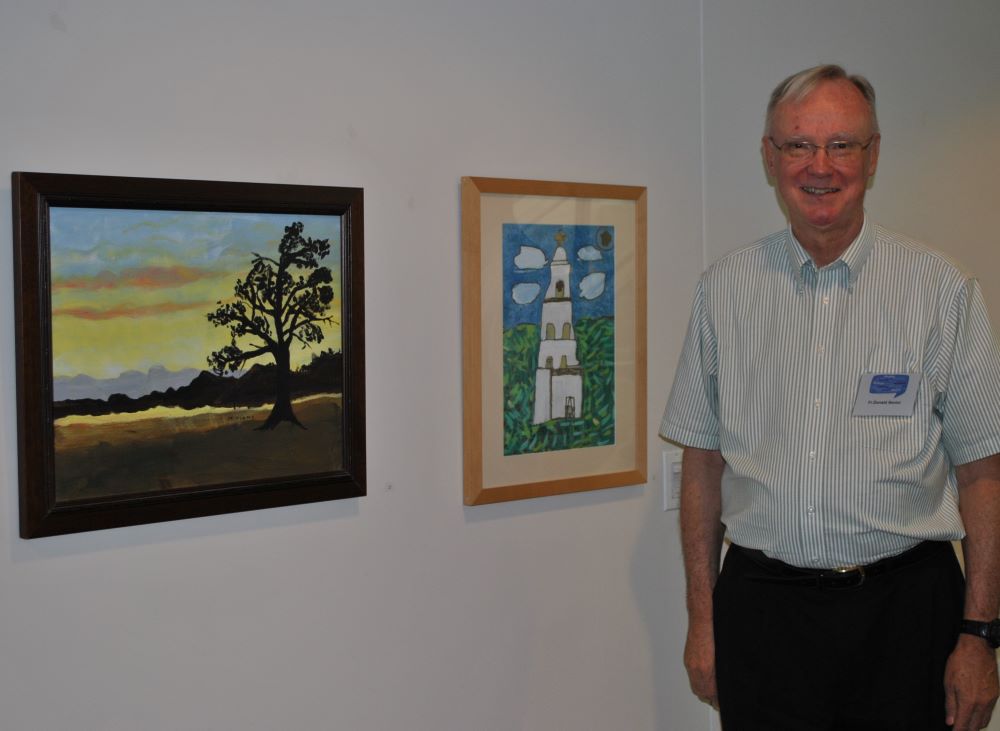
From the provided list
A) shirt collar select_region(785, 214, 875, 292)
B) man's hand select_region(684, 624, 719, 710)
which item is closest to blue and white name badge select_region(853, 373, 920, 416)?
shirt collar select_region(785, 214, 875, 292)

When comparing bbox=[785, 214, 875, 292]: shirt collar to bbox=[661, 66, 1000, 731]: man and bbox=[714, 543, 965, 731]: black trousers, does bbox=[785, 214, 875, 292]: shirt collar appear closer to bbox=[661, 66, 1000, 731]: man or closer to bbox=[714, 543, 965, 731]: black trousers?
bbox=[661, 66, 1000, 731]: man

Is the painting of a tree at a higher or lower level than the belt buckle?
higher

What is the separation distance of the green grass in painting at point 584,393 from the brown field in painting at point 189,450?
0.41 metres

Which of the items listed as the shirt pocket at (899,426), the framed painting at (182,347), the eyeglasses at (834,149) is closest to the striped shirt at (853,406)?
the shirt pocket at (899,426)

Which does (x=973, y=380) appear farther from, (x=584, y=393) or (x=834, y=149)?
(x=584, y=393)

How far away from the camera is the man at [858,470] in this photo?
1885 millimetres

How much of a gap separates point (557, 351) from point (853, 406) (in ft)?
2.17

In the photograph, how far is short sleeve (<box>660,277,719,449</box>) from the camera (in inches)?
83.9

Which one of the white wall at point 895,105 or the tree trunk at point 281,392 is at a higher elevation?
the white wall at point 895,105

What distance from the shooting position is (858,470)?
1.89 metres

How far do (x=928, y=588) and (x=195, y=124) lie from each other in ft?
5.30

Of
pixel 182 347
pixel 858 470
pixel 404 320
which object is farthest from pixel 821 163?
pixel 182 347

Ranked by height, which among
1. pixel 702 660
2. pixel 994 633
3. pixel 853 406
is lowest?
pixel 702 660

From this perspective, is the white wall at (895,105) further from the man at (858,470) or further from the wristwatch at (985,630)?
the wristwatch at (985,630)
